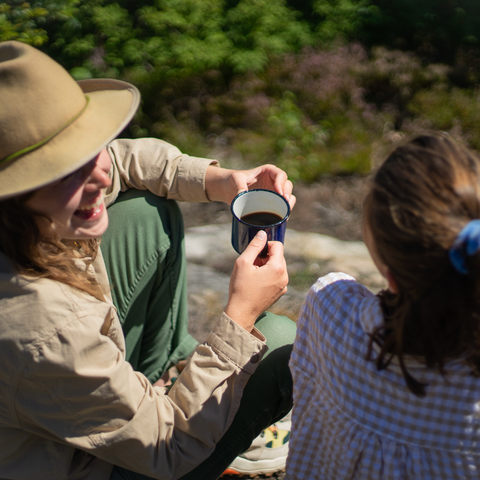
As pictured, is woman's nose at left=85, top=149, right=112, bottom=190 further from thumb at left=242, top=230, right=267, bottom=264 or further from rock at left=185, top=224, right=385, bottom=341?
rock at left=185, top=224, right=385, bottom=341

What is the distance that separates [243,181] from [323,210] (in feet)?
5.54

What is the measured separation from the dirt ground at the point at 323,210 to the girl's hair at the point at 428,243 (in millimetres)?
2310

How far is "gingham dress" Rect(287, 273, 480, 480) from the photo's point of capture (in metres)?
1.16

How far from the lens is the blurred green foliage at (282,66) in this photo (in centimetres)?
396

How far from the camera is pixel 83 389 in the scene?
1.27 m

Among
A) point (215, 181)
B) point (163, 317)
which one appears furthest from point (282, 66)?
point (163, 317)

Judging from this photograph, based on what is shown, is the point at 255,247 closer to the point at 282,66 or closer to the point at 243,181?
the point at 243,181

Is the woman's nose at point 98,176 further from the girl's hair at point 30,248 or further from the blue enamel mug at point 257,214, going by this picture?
the blue enamel mug at point 257,214

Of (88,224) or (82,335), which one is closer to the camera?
(82,335)

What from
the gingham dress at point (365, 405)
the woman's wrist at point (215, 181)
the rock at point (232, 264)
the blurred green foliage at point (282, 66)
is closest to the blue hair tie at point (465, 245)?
the gingham dress at point (365, 405)

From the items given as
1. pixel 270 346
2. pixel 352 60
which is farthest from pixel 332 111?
pixel 270 346

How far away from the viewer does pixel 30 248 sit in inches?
50.0

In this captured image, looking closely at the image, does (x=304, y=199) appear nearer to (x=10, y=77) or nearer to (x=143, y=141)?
(x=143, y=141)

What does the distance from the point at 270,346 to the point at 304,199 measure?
2038 mm
